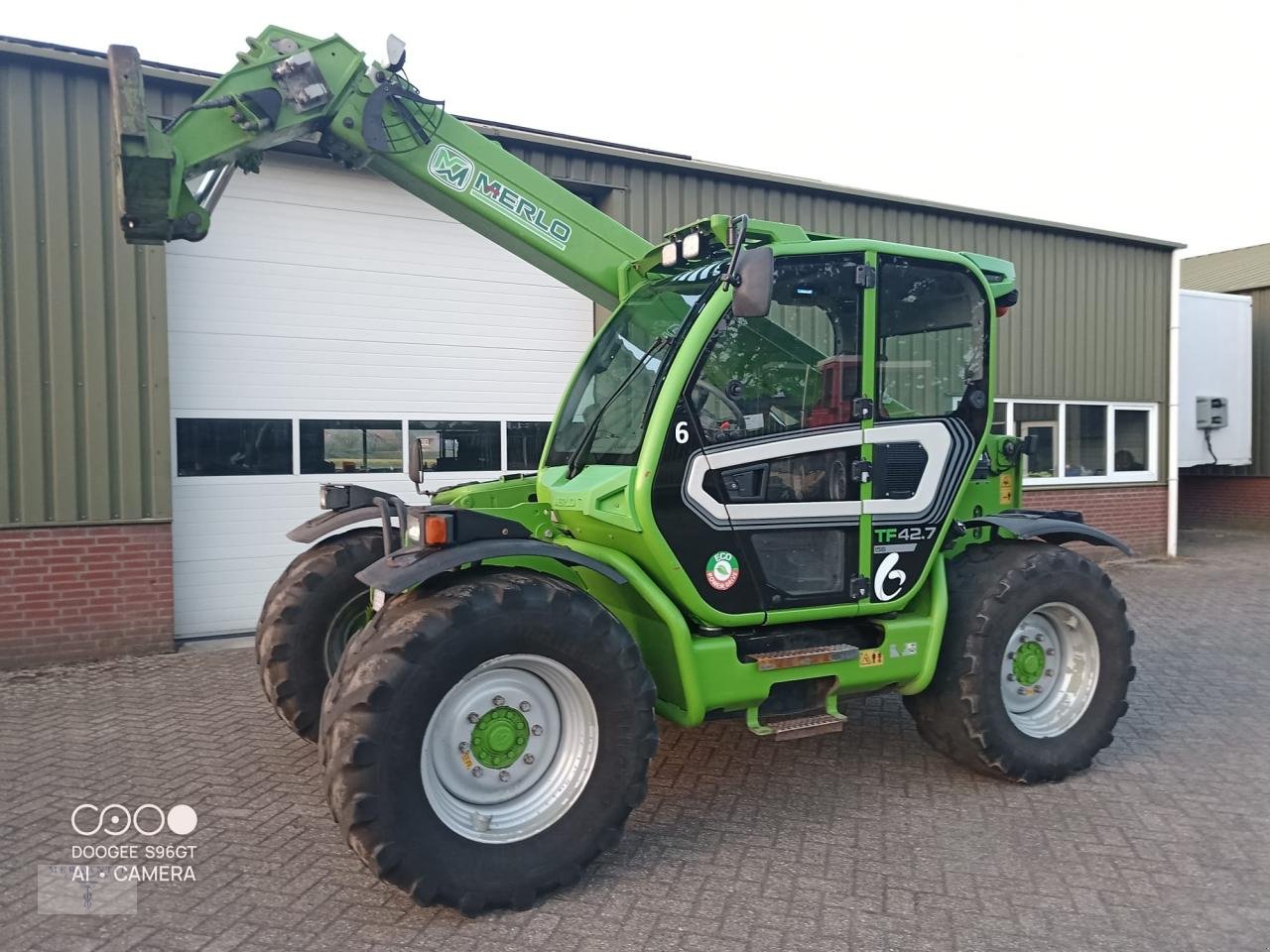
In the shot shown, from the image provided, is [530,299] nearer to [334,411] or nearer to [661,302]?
[334,411]

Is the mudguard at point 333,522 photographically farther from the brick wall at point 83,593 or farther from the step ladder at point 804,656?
the brick wall at point 83,593

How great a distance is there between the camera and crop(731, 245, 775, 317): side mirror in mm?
3791

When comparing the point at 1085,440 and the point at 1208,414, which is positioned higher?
the point at 1208,414

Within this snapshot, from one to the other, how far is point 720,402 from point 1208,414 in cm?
1365

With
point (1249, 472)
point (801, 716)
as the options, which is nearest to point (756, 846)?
point (801, 716)

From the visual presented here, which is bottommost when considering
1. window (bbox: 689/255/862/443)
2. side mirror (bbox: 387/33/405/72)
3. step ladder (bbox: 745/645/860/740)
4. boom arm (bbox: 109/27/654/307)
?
step ladder (bbox: 745/645/860/740)

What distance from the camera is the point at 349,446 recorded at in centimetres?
866

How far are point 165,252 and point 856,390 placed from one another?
6177 millimetres

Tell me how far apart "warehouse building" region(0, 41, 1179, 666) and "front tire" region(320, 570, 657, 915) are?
4.88 meters

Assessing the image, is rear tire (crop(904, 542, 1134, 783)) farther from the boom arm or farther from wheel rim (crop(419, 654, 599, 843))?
the boom arm

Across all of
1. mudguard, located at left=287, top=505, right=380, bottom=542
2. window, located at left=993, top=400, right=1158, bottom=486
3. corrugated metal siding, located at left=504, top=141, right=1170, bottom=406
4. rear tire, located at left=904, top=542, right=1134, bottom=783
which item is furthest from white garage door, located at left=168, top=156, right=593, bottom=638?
window, located at left=993, top=400, right=1158, bottom=486

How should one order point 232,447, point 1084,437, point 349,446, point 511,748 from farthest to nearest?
point 1084,437
point 349,446
point 232,447
point 511,748

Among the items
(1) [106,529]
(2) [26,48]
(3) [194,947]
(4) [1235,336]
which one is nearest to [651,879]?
(3) [194,947]

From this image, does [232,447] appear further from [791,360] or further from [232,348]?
[791,360]
